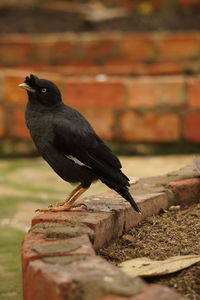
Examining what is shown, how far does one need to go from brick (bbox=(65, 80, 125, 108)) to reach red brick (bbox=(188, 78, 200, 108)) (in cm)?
50

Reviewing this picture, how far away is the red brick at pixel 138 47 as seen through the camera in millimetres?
7426

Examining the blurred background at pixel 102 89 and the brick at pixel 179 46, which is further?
the brick at pixel 179 46

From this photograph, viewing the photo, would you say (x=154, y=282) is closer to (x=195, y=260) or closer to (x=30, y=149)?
(x=195, y=260)

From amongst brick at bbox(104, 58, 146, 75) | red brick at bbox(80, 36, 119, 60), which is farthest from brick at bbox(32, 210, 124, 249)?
red brick at bbox(80, 36, 119, 60)

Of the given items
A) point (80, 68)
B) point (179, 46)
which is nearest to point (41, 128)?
point (80, 68)

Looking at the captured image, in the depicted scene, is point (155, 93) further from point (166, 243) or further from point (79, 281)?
point (79, 281)

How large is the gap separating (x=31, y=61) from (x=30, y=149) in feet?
5.98

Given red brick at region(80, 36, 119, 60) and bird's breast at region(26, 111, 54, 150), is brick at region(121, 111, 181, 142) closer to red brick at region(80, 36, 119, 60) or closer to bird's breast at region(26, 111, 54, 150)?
red brick at region(80, 36, 119, 60)

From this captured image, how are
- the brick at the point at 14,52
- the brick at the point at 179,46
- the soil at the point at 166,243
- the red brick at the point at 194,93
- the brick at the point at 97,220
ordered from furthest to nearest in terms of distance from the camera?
the brick at the point at 179,46 < the brick at the point at 14,52 < the red brick at the point at 194,93 < the brick at the point at 97,220 < the soil at the point at 166,243

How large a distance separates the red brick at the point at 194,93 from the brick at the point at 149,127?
16cm

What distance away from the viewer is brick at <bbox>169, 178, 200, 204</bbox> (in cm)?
328

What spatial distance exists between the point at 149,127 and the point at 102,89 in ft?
1.47

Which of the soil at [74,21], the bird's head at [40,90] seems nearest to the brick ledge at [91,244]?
the bird's head at [40,90]

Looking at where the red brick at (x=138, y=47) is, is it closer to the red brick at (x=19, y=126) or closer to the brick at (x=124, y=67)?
the brick at (x=124, y=67)
